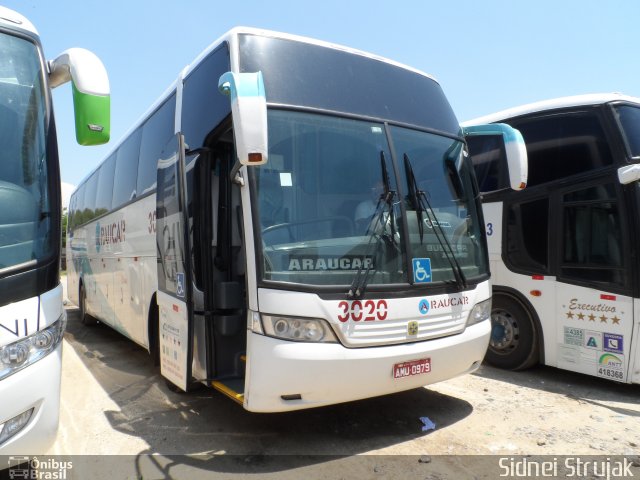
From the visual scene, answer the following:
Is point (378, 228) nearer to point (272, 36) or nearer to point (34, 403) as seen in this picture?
point (272, 36)

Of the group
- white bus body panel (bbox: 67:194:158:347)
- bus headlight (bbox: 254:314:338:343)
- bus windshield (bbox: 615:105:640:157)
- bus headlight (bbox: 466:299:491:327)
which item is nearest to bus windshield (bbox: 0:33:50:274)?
bus headlight (bbox: 254:314:338:343)

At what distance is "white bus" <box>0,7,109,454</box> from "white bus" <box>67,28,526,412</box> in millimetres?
995

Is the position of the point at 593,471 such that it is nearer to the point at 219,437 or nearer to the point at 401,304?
the point at 401,304

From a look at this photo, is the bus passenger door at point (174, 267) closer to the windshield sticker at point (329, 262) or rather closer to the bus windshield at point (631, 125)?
the windshield sticker at point (329, 262)

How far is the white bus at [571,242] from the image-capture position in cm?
527

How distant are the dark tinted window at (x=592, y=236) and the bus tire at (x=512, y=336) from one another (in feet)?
2.78

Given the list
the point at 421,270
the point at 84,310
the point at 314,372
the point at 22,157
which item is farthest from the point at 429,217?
the point at 84,310

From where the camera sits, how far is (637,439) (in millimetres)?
4266

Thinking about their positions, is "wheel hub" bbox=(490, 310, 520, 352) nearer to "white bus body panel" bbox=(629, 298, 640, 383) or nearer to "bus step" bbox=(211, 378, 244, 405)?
"white bus body panel" bbox=(629, 298, 640, 383)

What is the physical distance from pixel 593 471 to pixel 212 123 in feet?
13.5

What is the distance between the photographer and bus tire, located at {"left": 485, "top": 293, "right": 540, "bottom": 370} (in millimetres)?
6184

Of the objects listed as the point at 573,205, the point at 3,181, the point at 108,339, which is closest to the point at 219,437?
the point at 3,181

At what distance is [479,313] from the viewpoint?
182 inches

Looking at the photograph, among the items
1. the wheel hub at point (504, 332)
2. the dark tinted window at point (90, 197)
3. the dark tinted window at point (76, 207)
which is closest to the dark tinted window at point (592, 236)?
the wheel hub at point (504, 332)
